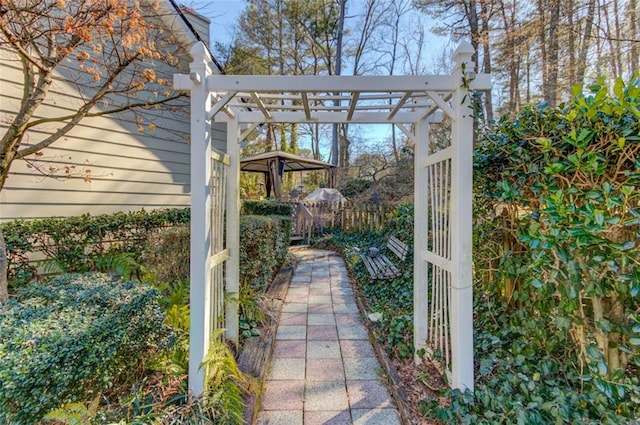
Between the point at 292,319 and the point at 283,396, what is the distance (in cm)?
146

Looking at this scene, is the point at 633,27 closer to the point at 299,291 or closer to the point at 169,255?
the point at 299,291

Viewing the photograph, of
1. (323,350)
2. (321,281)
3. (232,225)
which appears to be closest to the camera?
(232,225)

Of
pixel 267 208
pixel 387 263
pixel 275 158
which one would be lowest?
pixel 387 263

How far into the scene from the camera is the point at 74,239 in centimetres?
357

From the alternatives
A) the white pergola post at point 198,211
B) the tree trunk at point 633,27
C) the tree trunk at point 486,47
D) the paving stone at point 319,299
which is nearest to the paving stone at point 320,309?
the paving stone at point 319,299

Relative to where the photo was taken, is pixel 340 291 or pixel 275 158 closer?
pixel 340 291

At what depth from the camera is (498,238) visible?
2332 millimetres

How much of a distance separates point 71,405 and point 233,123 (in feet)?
7.35

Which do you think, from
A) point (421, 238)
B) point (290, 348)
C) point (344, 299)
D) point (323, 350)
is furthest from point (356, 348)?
point (344, 299)

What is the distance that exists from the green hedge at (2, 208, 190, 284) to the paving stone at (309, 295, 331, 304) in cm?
228

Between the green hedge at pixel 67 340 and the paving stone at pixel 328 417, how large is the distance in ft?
3.65

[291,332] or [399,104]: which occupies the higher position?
[399,104]

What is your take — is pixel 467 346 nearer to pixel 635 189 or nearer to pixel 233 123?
pixel 635 189

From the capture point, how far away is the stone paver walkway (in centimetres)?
210
